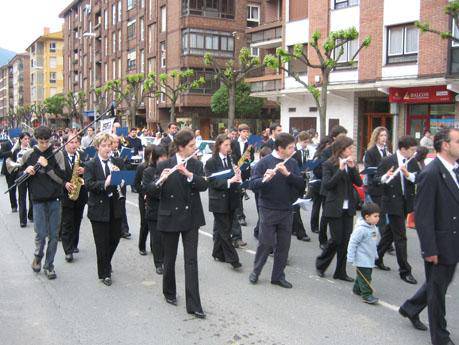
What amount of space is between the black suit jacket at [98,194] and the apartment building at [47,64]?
346 ft

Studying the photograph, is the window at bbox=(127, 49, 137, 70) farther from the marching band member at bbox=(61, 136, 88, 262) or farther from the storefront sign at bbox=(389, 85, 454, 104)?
the marching band member at bbox=(61, 136, 88, 262)

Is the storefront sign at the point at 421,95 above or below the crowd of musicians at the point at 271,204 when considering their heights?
above

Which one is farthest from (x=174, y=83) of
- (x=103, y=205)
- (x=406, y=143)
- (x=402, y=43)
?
(x=103, y=205)

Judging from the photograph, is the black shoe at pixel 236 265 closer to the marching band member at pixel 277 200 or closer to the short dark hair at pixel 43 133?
the marching band member at pixel 277 200

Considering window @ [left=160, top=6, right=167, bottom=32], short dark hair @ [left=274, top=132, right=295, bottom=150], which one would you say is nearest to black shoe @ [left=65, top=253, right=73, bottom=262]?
short dark hair @ [left=274, top=132, right=295, bottom=150]

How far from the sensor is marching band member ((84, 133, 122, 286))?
670 cm

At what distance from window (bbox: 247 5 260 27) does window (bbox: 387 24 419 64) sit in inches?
981

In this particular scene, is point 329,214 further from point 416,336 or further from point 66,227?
point 66,227

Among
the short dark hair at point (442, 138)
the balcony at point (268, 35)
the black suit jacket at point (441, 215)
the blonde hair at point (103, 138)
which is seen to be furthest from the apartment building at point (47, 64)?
the black suit jacket at point (441, 215)

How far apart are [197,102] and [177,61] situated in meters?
3.95

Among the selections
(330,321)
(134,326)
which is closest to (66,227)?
(134,326)

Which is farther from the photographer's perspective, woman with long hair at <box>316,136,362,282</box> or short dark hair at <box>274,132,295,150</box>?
woman with long hair at <box>316,136,362,282</box>

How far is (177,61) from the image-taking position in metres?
45.4

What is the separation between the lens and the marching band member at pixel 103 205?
6699 millimetres
